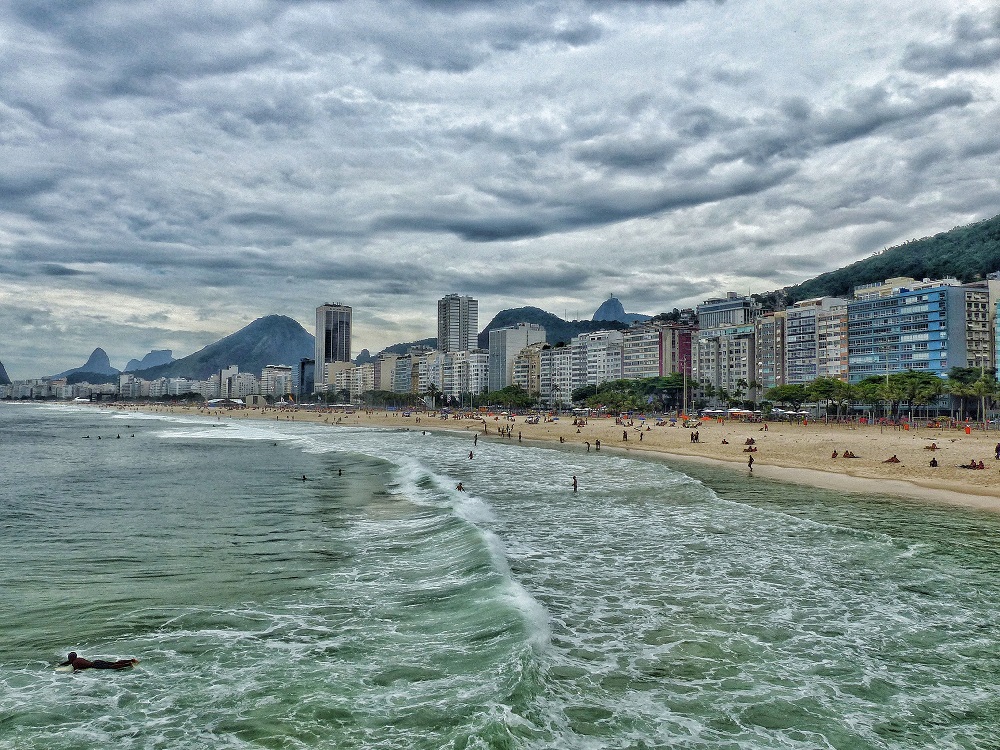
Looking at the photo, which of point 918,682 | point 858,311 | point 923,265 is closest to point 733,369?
point 858,311

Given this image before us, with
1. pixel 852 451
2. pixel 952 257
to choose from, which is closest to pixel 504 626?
pixel 852 451

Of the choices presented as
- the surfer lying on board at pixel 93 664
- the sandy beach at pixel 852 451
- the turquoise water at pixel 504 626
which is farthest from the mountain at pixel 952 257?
the surfer lying on board at pixel 93 664

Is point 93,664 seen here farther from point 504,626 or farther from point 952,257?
point 952,257

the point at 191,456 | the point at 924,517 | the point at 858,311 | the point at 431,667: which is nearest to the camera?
the point at 431,667

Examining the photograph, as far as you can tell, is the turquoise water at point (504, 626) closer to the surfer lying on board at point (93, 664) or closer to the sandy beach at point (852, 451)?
the surfer lying on board at point (93, 664)

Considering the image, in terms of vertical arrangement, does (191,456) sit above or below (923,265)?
below

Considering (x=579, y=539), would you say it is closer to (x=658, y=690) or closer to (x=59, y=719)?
(x=658, y=690)

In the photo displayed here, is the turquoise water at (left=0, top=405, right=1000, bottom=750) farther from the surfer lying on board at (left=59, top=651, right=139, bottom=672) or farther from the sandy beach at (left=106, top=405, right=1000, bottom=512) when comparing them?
the sandy beach at (left=106, top=405, right=1000, bottom=512)
